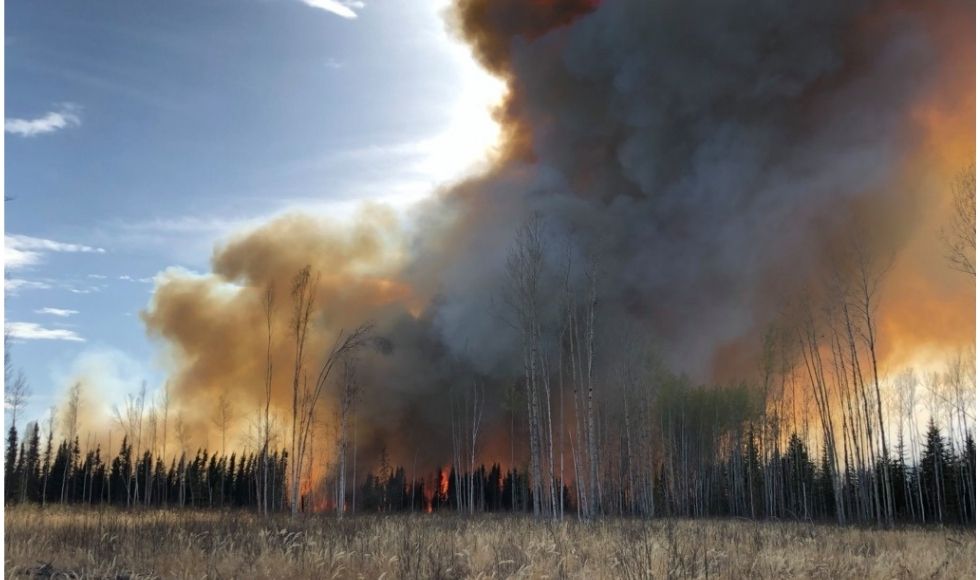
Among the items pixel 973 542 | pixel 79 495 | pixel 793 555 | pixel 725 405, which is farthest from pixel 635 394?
pixel 79 495

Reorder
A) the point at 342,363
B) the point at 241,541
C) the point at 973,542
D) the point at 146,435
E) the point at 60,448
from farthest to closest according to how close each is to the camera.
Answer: the point at 60,448, the point at 146,435, the point at 342,363, the point at 973,542, the point at 241,541

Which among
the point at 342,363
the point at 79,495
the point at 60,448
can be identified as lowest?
the point at 79,495

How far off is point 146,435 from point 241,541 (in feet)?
161

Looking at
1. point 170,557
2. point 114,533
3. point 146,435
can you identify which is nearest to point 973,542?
point 170,557

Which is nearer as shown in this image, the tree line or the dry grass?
the dry grass

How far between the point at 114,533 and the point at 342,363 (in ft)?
86.3

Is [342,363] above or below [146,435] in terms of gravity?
above

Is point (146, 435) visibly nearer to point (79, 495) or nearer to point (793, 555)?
point (79, 495)

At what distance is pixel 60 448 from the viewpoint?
5756 cm

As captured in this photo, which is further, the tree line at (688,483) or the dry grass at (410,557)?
the tree line at (688,483)

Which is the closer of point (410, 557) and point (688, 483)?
point (410, 557)

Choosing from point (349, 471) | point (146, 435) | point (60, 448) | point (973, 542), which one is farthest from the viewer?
point (349, 471)

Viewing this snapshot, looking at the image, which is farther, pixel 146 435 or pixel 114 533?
pixel 146 435

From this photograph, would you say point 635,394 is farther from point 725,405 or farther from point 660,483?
point 660,483
